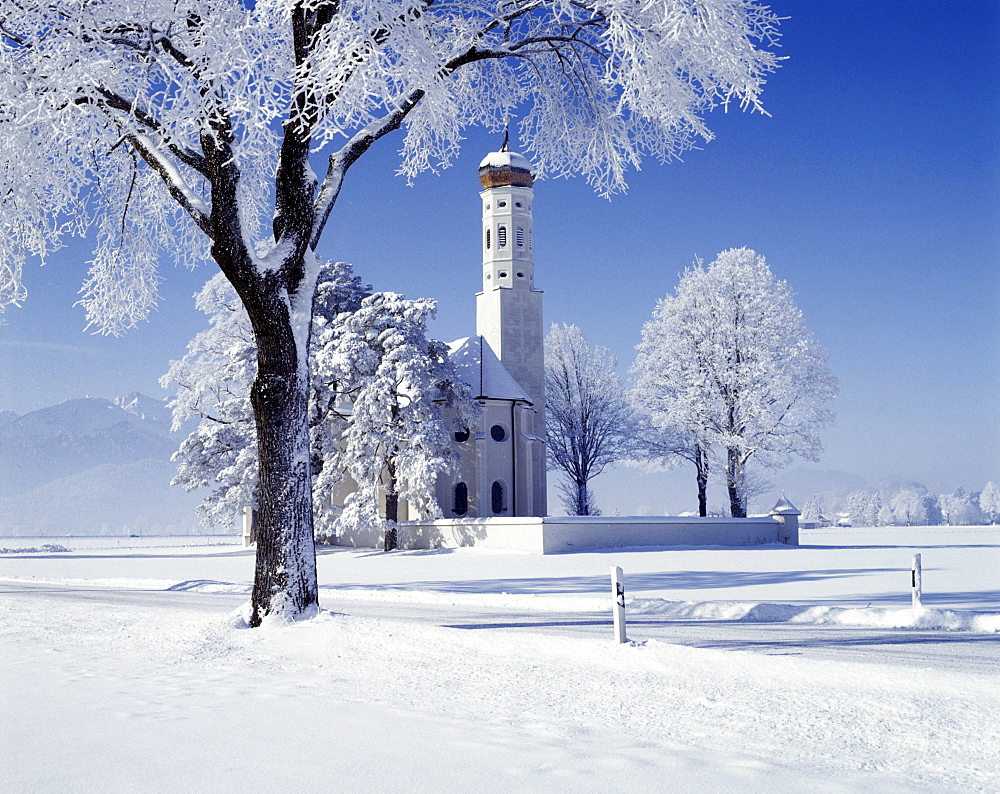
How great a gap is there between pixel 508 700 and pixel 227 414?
3201 centimetres

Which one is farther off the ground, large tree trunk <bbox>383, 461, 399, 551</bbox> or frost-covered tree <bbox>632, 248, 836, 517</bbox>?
frost-covered tree <bbox>632, 248, 836, 517</bbox>

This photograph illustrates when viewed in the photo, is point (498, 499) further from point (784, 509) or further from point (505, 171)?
point (505, 171)

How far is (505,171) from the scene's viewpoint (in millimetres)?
51906

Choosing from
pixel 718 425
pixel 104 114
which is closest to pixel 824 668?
pixel 104 114

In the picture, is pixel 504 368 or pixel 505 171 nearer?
pixel 504 368

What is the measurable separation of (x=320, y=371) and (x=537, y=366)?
16.9 meters

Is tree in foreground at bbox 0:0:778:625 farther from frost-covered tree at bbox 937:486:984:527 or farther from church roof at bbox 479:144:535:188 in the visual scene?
frost-covered tree at bbox 937:486:984:527

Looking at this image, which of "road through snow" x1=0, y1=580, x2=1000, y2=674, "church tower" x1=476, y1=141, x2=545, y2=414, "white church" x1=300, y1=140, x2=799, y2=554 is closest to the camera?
"road through snow" x1=0, y1=580, x2=1000, y2=674

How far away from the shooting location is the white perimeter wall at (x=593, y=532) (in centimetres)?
3111

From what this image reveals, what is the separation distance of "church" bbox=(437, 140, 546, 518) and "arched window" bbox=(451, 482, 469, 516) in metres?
0.05

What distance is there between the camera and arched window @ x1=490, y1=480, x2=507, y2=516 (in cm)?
4372

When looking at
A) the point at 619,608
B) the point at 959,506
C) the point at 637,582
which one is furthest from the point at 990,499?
the point at 619,608

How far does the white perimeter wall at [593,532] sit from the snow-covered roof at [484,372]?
397 inches

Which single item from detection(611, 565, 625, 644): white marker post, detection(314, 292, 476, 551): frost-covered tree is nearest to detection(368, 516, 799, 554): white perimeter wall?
detection(314, 292, 476, 551): frost-covered tree
